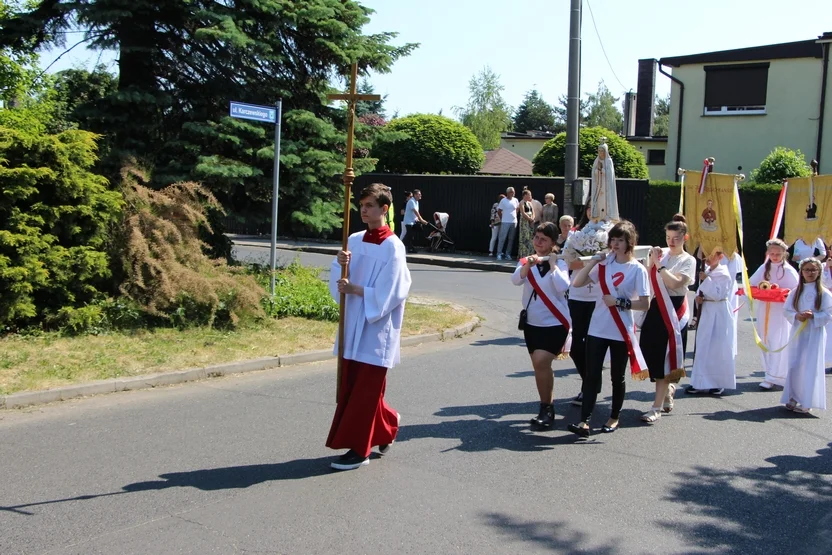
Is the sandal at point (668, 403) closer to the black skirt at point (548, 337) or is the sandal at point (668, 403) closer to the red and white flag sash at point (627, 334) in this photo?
the red and white flag sash at point (627, 334)

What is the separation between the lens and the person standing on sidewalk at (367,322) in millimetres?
5770

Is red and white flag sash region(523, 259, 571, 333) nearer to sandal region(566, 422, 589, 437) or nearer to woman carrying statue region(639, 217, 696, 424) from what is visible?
sandal region(566, 422, 589, 437)

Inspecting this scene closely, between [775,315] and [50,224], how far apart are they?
26.7 ft

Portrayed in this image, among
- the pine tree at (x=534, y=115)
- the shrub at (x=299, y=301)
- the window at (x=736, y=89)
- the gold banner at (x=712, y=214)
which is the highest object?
the pine tree at (x=534, y=115)

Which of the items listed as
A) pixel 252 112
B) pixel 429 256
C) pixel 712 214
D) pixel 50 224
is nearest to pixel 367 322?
pixel 50 224

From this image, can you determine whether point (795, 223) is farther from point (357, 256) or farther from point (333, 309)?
point (357, 256)

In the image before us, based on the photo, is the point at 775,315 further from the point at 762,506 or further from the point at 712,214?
the point at 762,506

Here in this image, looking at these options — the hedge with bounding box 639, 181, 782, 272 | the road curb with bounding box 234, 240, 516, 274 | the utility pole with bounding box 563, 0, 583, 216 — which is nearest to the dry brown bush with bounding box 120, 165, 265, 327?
the utility pole with bounding box 563, 0, 583, 216

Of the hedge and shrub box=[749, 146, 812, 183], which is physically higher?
shrub box=[749, 146, 812, 183]

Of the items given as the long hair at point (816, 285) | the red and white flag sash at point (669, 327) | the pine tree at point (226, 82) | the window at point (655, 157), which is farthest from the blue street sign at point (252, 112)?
the window at point (655, 157)

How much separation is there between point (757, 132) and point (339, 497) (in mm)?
25829

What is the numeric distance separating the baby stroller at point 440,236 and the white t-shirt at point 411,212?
676 mm

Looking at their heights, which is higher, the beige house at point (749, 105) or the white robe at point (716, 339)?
the beige house at point (749, 105)

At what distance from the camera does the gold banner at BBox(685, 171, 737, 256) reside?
9367mm
